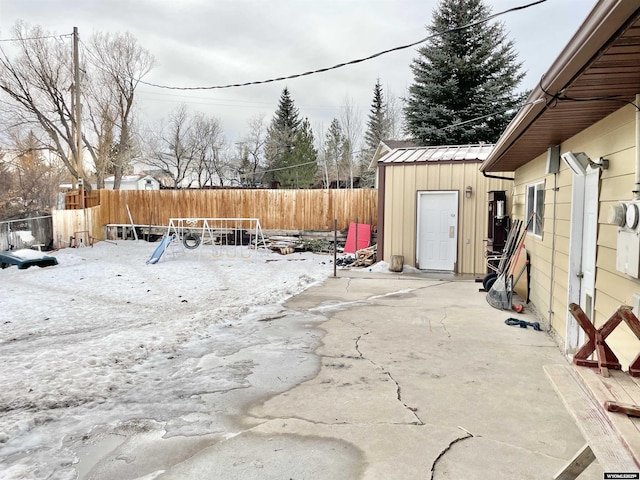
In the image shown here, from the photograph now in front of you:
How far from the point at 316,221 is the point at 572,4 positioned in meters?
9.67

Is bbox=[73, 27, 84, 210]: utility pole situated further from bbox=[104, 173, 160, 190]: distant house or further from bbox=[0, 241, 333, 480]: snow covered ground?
bbox=[104, 173, 160, 190]: distant house

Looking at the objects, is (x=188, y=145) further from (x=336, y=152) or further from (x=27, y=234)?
(x=27, y=234)

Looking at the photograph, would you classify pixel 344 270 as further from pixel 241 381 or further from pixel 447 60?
pixel 447 60

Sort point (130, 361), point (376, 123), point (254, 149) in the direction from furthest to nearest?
point (254, 149), point (376, 123), point (130, 361)

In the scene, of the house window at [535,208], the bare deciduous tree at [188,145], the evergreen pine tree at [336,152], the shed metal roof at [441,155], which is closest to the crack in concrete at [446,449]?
the house window at [535,208]

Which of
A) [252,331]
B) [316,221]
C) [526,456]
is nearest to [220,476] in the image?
[526,456]

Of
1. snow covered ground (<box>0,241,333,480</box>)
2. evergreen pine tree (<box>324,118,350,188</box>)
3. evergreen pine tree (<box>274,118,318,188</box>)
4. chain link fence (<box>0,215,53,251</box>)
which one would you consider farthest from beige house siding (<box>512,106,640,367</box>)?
evergreen pine tree (<box>324,118,350,188</box>)

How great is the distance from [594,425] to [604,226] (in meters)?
2.27

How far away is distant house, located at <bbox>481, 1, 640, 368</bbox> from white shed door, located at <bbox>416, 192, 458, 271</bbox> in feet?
14.3

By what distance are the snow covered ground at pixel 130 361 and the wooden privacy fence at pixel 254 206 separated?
5.52 metres

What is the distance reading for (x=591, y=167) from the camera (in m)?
3.73

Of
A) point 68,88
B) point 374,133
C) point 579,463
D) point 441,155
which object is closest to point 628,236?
point 579,463

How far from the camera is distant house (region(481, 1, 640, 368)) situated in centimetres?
236

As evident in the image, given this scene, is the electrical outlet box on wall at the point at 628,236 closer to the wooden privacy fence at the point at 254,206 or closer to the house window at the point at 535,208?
the house window at the point at 535,208
